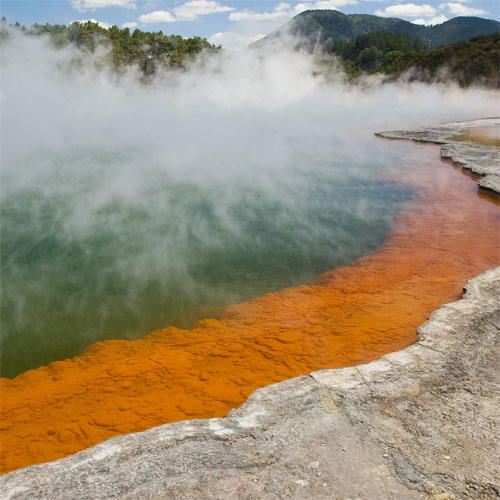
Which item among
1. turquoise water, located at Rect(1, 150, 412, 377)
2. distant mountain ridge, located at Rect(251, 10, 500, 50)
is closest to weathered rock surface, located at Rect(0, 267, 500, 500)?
turquoise water, located at Rect(1, 150, 412, 377)

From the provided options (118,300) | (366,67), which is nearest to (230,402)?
(118,300)

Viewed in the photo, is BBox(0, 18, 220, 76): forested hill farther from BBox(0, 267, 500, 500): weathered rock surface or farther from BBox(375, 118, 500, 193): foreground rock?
BBox(0, 267, 500, 500): weathered rock surface

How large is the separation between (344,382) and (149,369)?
167 centimetres

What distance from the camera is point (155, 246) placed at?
6.22 meters

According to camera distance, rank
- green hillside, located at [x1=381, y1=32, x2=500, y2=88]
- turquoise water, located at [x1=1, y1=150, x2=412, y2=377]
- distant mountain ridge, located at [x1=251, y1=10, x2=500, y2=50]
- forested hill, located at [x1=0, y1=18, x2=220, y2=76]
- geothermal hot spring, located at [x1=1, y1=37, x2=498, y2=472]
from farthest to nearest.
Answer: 1. distant mountain ridge, located at [x1=251, y1=10, x2=500, y2=50]
2. green hillside, located at [x1=381, y1=32, x2=500, y2=88]
3. forested hill, located at [x1=0, y1=18, x2=220, y2=76]
4. turquoise water, located at [x1=1, y1=150, x2=412, y2=377]
5. geothermal hot spring, located at [x1=1, y1=37, x2=498, y2=472]

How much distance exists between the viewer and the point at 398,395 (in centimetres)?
257

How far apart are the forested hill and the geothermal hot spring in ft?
54.0

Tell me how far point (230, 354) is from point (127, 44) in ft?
105

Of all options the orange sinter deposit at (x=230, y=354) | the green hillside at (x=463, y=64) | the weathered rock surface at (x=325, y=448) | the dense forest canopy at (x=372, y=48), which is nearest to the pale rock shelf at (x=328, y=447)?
the weathered rock surface at (x=325, y=448)

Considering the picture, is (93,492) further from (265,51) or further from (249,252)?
(265,51)

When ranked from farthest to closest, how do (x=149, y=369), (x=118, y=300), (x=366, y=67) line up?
(x=366, y=67), (x=118, y=300), (x=149, y=369)

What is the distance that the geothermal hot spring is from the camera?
11.0 feet

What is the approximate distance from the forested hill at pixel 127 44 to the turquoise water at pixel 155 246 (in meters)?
20.9

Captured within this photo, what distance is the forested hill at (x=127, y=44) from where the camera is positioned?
88.5 ft
